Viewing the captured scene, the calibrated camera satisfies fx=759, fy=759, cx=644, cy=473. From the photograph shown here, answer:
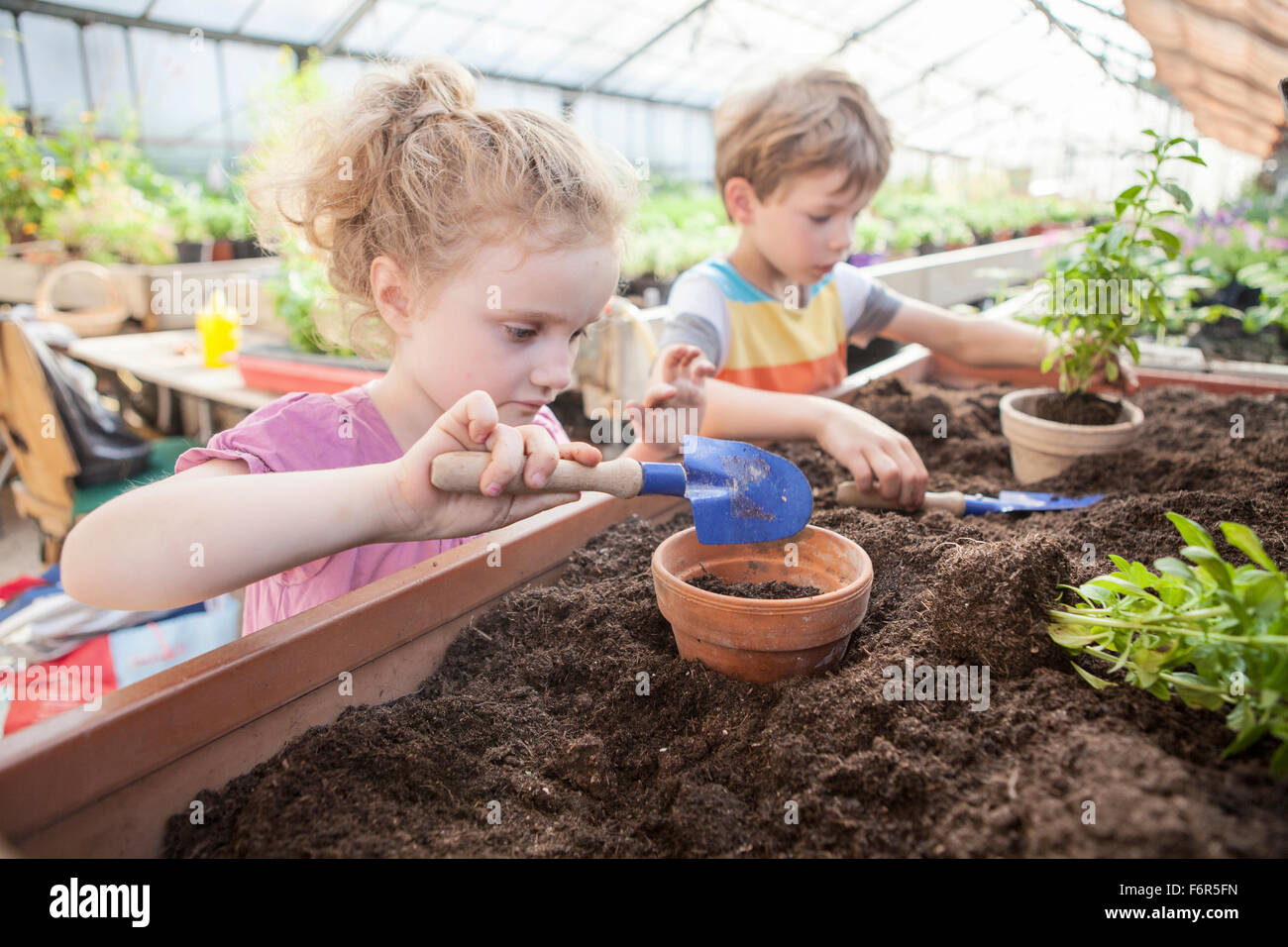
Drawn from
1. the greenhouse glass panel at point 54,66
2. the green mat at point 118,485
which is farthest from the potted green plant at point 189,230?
the green mat at point 118,485

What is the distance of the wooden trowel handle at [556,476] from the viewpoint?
0.93 meters

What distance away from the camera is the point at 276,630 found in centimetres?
95

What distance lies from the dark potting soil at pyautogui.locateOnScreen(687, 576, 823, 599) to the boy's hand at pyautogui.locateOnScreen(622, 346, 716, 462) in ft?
1.65

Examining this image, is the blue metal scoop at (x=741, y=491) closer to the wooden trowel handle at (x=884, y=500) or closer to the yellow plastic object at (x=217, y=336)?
the wooden trowel handle at (x=884, y=500)

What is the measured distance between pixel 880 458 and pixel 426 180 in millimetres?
952

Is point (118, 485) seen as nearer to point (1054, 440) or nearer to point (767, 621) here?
point (767, 621)

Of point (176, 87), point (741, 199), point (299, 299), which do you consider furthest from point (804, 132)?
point (176, 87)

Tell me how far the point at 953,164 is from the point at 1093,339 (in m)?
23.8

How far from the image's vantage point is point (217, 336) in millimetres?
3830

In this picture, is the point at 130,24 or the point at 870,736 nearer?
the point at 870,736

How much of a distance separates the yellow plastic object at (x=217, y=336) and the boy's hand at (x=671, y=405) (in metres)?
3.04
